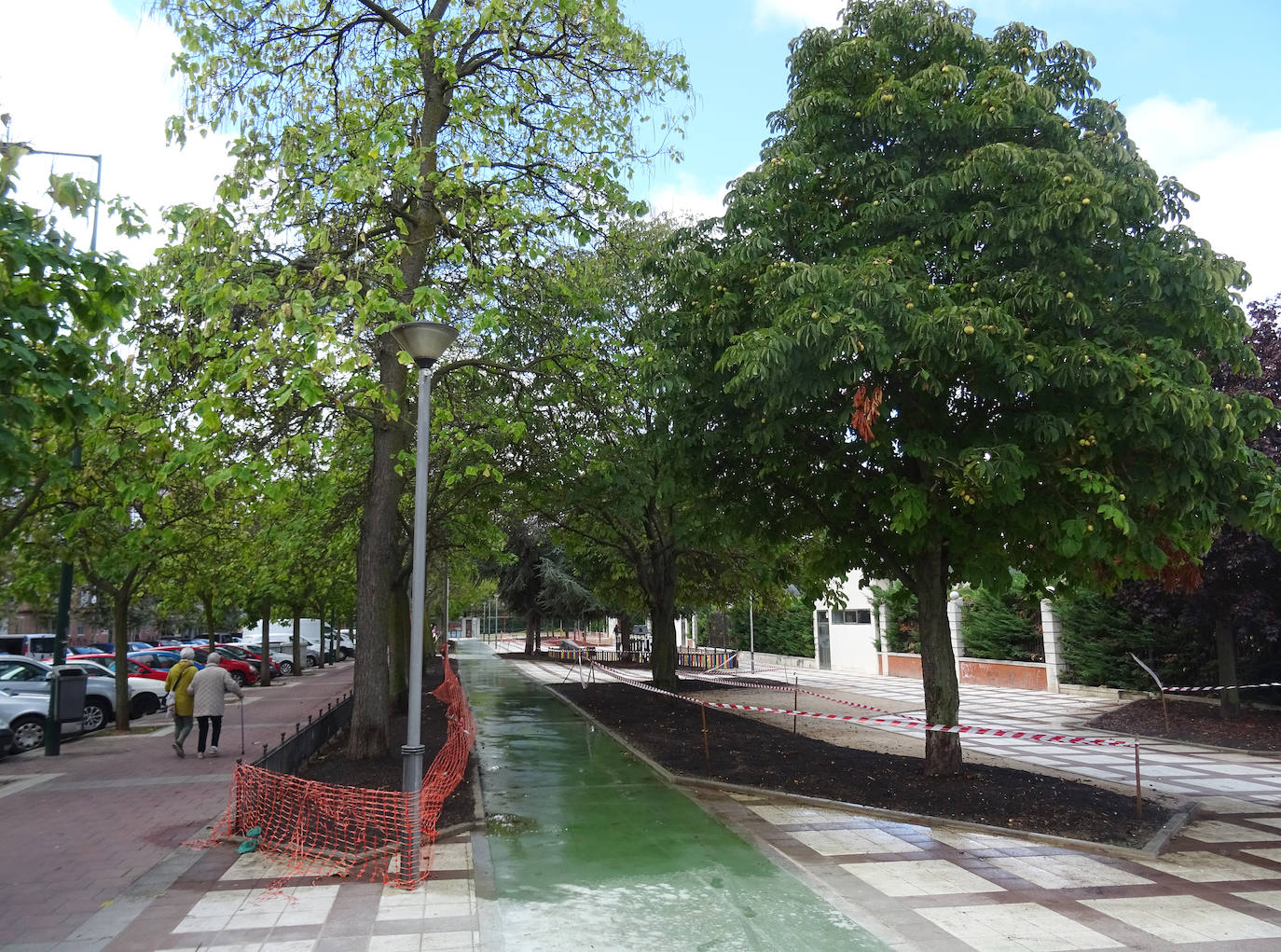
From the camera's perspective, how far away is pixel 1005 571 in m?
9.67

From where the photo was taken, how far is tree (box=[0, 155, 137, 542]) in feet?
16.3

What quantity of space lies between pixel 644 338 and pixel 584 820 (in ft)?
20.3

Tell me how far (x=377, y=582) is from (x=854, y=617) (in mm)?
30641

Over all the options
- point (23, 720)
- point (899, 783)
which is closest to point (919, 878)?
point (899, 783)

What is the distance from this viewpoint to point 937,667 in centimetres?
1039

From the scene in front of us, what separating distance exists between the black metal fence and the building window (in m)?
26.1

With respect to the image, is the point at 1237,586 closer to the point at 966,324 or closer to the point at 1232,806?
the point at 1232,806

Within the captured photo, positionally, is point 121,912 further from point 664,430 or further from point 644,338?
point 644,338

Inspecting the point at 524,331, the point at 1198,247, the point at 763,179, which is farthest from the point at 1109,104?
the point at 524,331

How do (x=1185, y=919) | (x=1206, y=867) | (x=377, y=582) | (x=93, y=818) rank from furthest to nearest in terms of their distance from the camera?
Result: (x=377, y=582), (x=93, y=818), (x=1206, y=867), (x=1185, y=919)

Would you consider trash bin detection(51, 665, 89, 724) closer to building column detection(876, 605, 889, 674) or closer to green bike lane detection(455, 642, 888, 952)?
green bike lane detection(455, 642, 888, 952)

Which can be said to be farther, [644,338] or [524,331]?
[524,331]

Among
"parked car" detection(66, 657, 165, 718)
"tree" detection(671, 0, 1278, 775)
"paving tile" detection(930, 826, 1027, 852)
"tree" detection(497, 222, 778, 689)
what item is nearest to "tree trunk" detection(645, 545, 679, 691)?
"tree" detection(497, 222, 778, 689)

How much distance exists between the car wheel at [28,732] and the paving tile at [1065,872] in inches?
610
